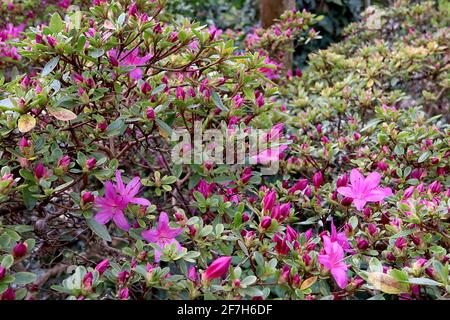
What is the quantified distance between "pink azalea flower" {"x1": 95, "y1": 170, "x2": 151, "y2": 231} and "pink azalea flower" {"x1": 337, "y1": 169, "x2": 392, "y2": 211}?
51 centimetres

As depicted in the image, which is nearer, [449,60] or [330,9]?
[449,60]

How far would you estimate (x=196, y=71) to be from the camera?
4.65 feet

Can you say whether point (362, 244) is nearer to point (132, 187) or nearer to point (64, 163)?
point (132, 187)

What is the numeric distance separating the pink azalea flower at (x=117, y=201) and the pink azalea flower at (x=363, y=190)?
511 millimetres

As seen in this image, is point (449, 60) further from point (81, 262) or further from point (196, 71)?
point (81, 262)

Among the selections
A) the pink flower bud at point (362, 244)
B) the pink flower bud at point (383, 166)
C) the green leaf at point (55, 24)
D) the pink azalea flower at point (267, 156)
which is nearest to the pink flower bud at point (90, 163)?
the green leaf at point (55, 24)

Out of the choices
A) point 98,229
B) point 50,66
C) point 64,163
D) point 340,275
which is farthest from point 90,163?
point 340,275

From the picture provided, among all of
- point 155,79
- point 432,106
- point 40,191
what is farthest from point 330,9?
point 40,191

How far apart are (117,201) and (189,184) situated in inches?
10.9

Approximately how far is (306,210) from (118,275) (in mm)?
653

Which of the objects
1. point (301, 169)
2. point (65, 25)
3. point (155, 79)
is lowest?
point (301, 169)

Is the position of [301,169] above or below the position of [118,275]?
above
